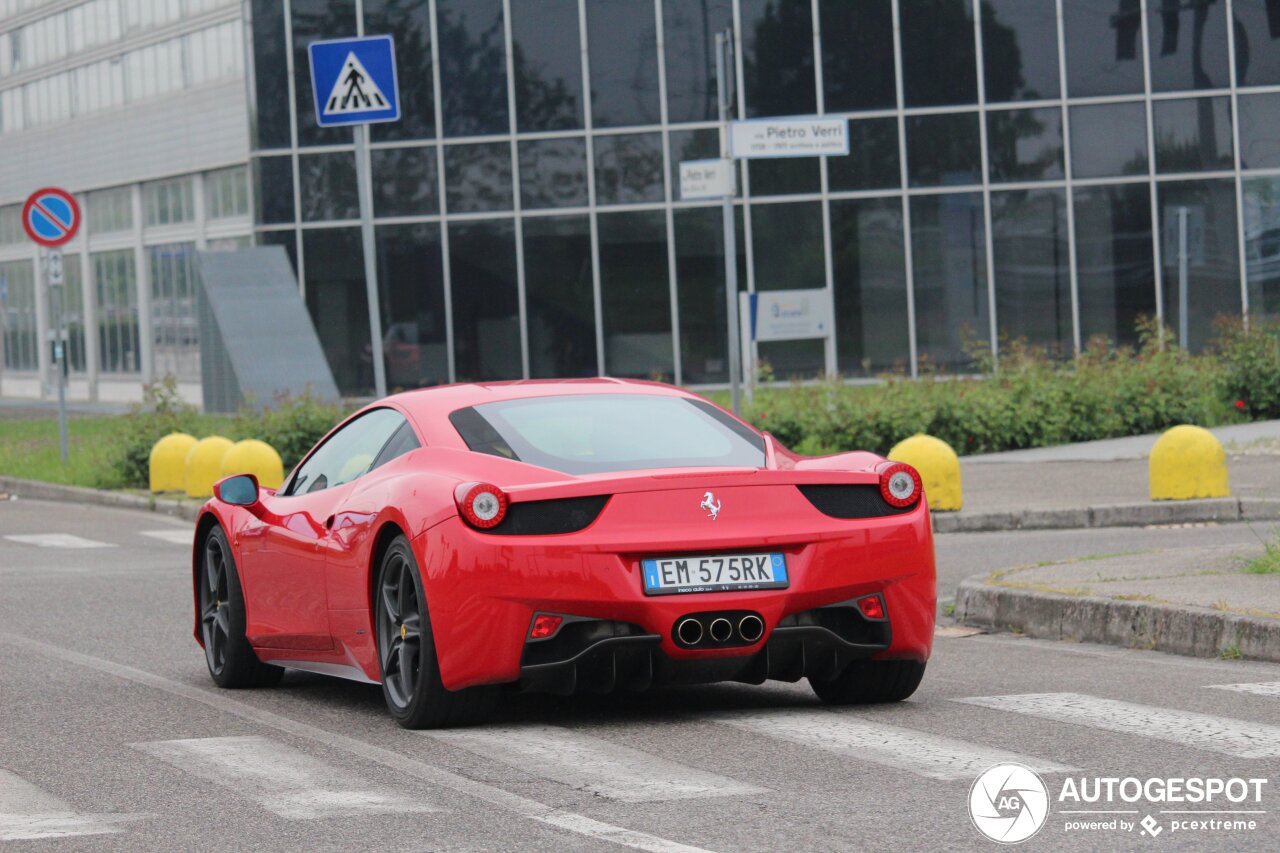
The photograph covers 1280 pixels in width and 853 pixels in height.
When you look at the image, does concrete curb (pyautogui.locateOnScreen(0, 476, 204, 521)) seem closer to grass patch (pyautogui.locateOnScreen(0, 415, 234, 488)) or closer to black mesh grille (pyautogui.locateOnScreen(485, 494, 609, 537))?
grass patch (pyautogui.locateOnScreen(0, 415, 234, 488))

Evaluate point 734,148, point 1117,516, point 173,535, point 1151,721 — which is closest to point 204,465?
point 173,535

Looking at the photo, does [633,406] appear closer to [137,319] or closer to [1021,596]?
[1021,596]

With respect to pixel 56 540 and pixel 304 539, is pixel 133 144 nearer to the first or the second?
pixel 56 540

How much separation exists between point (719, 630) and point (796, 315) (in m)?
16.9

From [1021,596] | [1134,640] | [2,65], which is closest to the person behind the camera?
[1134,640]

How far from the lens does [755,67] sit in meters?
33.0

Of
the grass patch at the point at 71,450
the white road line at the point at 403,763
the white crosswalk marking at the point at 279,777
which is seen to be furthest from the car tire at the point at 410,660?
the grass patch at the point at 71,450

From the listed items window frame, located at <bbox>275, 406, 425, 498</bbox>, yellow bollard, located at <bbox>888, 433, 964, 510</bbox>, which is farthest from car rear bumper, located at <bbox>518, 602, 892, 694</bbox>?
yellow bollard, located at <bbox>888, 433, 964, 510</bbox>

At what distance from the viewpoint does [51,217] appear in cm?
2359

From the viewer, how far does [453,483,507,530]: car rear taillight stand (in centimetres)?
684

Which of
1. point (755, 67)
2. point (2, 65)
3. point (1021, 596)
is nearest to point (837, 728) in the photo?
point (1021, 596)

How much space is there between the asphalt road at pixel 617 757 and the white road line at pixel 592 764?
0.6 inches

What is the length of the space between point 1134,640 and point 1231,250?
24.3m

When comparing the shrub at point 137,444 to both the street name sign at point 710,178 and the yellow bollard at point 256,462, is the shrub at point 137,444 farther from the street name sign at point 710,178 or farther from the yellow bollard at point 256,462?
the street name sign at point 710,178
